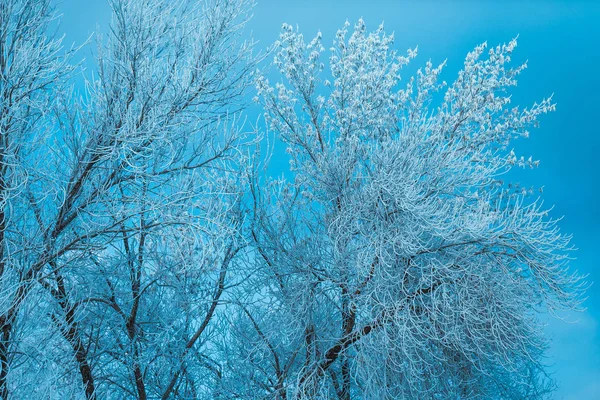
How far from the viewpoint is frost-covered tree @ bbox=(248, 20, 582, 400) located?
7.77 m

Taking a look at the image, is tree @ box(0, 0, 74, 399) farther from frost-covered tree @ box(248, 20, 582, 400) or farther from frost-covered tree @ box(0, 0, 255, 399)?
frost-covered tree @ box(248, 20, 582, 400)

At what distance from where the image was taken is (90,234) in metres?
7.37

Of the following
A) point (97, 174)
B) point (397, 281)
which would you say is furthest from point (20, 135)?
point (397, 281)

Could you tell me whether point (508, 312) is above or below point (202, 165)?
below

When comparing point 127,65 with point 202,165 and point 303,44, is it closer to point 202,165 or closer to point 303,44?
point 202,165

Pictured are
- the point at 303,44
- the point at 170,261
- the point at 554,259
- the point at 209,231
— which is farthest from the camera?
the point at 303,44

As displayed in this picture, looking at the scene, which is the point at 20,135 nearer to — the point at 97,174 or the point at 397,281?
the point at 97,174

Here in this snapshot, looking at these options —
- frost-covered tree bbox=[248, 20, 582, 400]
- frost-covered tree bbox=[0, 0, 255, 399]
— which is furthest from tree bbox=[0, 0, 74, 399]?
frost-covered tree bbox=[248, 20, 582, 400]

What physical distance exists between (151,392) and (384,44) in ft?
23.3

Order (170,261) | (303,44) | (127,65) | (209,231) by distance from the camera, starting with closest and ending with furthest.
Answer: (209,231) < (127,65) < (170,261) < (303,44)

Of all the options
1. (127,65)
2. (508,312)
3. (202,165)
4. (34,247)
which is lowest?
(508,312)

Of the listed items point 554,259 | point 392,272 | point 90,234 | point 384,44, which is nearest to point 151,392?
point 90,234

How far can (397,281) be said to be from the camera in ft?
26.1

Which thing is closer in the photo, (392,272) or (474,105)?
(392,272)
